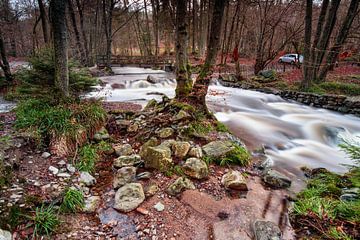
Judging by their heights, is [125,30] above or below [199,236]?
above

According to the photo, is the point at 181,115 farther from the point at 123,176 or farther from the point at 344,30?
the point at 344,30

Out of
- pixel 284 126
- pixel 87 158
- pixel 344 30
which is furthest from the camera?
pixel 344 30

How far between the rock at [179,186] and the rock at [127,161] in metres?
0.89

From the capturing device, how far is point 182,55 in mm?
5930

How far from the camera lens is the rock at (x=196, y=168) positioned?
3736mm

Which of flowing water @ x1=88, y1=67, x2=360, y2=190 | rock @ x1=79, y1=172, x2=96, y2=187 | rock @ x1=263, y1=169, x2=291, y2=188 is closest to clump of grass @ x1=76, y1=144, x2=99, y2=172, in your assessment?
rock @ x1=79, y1=172, x2=96, y2=187

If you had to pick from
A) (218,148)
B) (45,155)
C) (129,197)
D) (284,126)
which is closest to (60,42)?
(45,155)

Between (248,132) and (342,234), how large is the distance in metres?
4.25

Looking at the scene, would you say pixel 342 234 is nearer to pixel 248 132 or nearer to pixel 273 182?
pixel 273 182

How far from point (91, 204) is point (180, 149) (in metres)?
1.80

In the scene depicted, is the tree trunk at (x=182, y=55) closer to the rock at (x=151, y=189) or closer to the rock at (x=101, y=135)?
the rock at (x=101, y=135)

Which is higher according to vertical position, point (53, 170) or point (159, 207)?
point (53, 170)

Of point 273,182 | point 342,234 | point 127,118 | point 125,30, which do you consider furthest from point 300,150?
point 125,30

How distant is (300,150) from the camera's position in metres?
5.78
